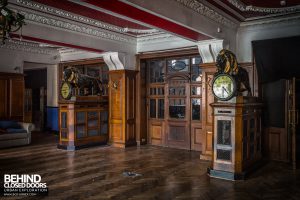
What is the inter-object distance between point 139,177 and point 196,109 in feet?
10.3

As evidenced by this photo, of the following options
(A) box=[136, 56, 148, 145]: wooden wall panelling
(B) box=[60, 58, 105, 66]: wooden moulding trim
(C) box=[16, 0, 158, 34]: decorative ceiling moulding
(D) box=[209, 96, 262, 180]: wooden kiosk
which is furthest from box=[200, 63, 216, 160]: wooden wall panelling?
(B) box=[60, 58, 105, 66]: wooden moulding trim

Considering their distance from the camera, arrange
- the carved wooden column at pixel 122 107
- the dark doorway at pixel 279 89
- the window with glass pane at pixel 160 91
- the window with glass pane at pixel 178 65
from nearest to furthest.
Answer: the dark doorway at pixel 279 89, the window with glass pane at pixel 178 65, the carved wooden column at pixel 122 107, the window with glass pane at pixel 160 91

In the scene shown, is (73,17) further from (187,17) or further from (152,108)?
(152,108)

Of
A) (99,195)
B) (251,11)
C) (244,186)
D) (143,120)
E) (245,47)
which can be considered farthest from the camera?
(143,120)

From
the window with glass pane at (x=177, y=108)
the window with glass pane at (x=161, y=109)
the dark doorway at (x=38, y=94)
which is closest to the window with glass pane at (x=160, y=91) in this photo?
the window with glass pane at (x=161, y=109)

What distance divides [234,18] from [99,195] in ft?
14.1

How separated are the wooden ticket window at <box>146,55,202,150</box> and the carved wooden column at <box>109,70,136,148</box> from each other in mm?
557

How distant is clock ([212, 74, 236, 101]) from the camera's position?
4.66 meters

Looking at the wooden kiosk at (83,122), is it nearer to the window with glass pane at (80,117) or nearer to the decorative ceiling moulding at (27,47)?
the window with glass pane at (80,117)

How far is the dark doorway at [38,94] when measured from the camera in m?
11.7

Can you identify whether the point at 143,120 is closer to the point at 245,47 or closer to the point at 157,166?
the point at 157,166

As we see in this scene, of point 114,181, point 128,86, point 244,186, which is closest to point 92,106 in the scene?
point 128,86

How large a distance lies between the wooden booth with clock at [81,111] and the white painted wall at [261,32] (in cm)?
407

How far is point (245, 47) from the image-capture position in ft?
20.7
